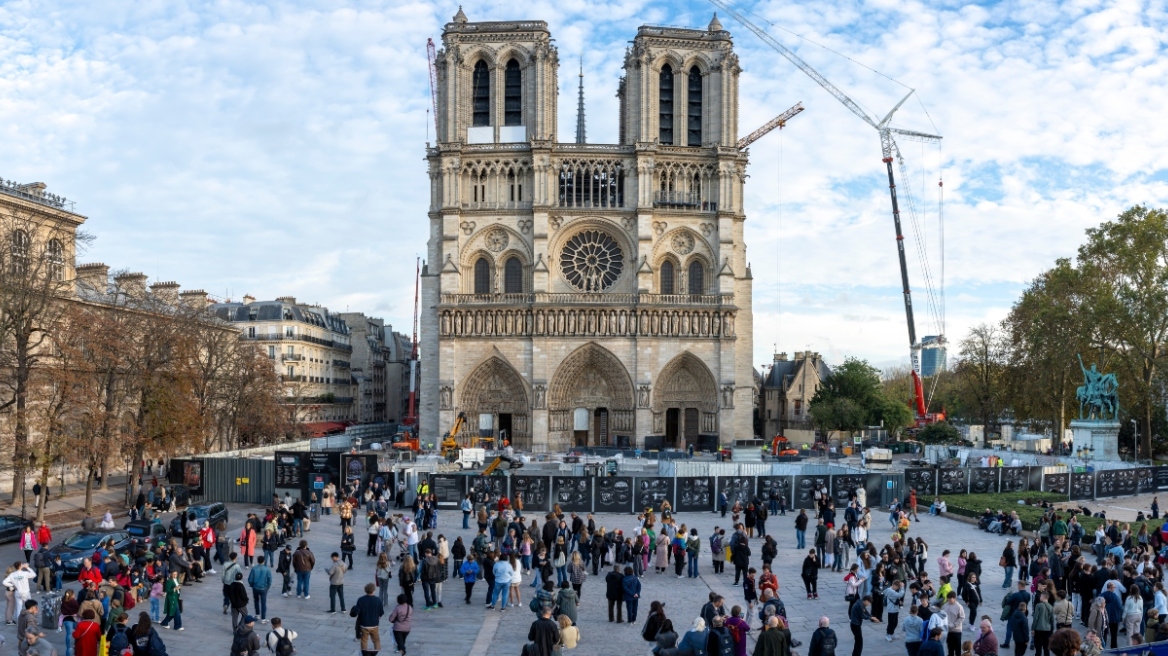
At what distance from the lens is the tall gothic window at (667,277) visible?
2258 inches

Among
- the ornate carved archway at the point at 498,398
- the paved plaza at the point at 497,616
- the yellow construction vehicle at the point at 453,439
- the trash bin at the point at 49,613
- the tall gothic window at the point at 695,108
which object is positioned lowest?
the paved plaza at the point at 497,616

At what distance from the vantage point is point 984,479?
110 ft

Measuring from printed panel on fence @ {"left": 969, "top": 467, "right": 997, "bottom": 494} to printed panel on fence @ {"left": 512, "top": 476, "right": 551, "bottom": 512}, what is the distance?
15989 mm

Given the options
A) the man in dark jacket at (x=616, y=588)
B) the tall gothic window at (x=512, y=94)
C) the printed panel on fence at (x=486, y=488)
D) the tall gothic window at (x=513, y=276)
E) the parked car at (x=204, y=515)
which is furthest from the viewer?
the tall gothic window at (x=512, y=94)

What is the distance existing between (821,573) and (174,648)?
45.4ft

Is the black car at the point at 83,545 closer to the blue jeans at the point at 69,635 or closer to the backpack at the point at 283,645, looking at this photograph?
the blue jeans at the point at 69,635

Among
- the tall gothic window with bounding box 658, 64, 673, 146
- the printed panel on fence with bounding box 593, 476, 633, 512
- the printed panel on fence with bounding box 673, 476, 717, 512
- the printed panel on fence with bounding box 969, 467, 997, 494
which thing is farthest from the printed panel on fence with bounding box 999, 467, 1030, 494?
the tall gothic window with bounding box 658, 64, 673, 146

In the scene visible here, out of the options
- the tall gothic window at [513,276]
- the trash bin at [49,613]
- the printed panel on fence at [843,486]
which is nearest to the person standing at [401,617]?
the trash bin at [49,613]

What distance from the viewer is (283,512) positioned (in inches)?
928

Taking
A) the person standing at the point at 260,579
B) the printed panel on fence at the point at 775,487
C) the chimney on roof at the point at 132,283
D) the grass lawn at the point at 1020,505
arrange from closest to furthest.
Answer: the person standing at the point at 260,579, the grass lawn at the point at 1020,505, the printed panel on fence at the point at 775,487, the chimney on roof at the point at 132,283

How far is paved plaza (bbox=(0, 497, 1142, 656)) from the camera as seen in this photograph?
15.4 metres

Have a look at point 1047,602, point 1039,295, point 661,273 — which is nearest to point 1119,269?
point 1039,295

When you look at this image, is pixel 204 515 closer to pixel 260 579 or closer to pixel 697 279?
pixel 260 579

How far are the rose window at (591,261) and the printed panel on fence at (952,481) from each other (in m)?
28.1
